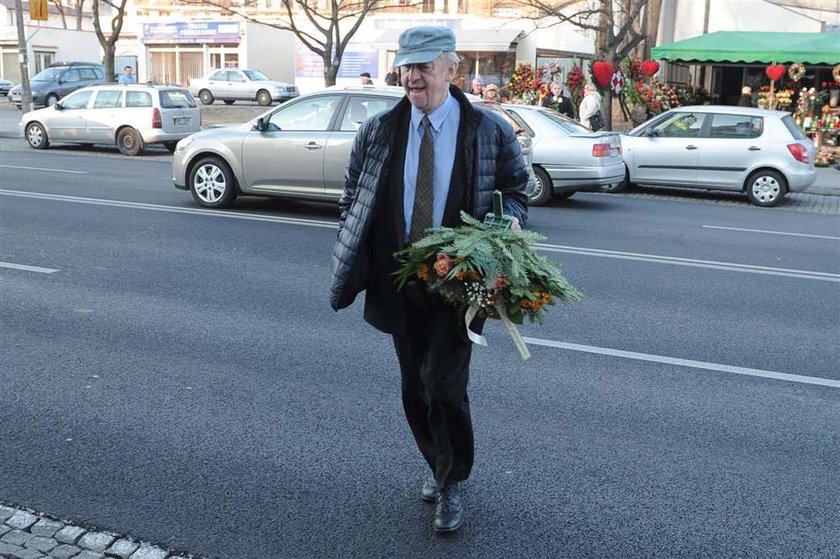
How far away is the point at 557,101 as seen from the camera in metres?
21.0

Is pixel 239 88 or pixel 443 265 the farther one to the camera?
pixel 239 88

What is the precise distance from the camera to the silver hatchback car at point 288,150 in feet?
40.0

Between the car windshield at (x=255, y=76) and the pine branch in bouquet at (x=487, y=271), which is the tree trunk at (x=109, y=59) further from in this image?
the pine branch in bouquet at (x=487, y=271)

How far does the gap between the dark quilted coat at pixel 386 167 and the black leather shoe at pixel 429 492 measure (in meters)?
0.92

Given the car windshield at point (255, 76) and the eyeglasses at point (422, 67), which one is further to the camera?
the car windshield at point (255, 76)

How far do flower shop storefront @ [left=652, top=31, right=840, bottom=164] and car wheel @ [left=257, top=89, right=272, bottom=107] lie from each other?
21677 millimetres

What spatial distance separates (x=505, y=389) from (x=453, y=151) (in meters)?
2.34

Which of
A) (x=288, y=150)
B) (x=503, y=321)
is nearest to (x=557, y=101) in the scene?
(x=288, y=150)

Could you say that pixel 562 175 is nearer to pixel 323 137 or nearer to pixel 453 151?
pixel 323 137

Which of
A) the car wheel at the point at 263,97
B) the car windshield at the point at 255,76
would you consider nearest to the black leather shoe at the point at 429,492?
the car wheel at the point at 263,97

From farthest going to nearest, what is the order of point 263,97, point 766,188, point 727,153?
point 263,97 → point 727,153 → point 766,188

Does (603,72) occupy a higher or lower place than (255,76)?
higher

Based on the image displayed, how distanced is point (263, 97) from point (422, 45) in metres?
40.9

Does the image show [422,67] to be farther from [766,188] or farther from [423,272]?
[766,188]
